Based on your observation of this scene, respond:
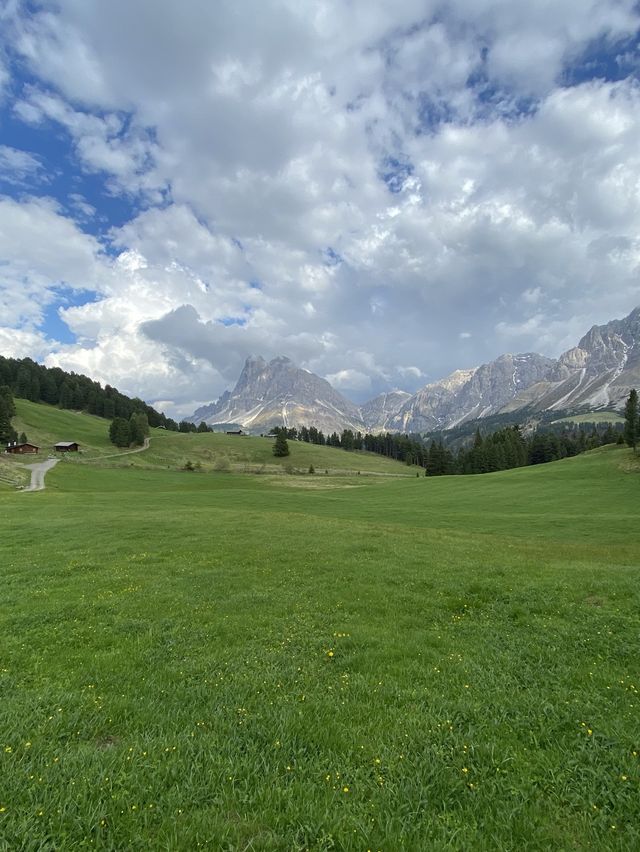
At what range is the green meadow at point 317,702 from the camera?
16.4 feet

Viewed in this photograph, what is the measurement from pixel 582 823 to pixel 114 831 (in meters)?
5.67

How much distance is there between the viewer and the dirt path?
6750 centimetres

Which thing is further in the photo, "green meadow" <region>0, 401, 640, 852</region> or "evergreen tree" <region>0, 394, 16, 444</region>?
"evergreen tree" <region>0, 394, 16, 444</region>

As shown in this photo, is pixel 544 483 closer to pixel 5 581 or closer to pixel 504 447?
pixel 504 447

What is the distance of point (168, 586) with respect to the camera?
49.5 ft

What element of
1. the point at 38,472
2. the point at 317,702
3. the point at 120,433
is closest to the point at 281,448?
the point at 120,433

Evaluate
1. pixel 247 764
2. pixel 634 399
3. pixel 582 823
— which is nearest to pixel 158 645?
pixel 247 764

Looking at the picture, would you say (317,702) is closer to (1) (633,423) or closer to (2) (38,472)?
(2) (38,472)

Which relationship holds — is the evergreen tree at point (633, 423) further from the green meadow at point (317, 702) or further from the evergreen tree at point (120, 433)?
the evergreen tree at point (120, 433)

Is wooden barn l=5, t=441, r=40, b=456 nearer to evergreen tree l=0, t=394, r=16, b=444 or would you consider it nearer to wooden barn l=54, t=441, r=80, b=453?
evergreen tree l=0, t=394, r=16, b=444

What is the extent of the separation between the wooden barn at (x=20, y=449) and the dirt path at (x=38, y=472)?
41.0 ft

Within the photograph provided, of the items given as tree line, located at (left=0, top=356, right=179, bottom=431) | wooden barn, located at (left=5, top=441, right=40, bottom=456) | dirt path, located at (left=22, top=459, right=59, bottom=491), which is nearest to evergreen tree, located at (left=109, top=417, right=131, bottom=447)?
wooden barn, located at (left=5, top=441, right=40, bottom=456)

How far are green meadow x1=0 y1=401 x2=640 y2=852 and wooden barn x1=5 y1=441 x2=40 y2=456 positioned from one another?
356 ft

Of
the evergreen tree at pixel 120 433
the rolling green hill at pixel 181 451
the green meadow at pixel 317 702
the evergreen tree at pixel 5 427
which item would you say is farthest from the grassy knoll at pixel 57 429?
the green meadow at pixel 317 702
